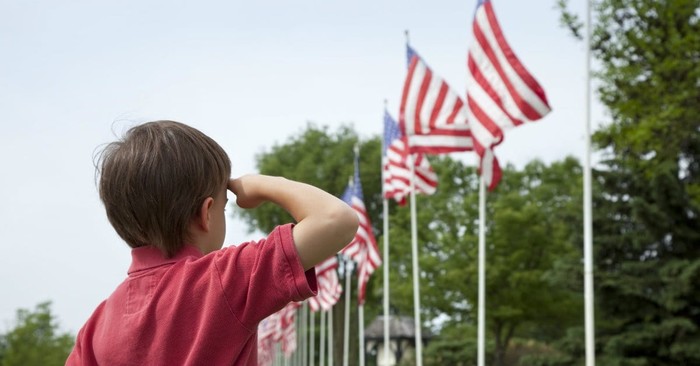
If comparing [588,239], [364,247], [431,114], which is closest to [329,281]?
[364,247]

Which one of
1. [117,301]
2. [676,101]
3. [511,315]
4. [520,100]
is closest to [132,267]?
[117,301]

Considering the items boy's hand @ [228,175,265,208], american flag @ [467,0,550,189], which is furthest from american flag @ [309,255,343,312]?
boy's hand @ [228,175,265,208]

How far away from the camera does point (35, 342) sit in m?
61.7

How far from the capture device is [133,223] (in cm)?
215

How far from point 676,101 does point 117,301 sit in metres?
18.9

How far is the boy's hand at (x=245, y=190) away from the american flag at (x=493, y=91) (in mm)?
12472

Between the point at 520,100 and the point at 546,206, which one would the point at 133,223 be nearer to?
the point at 520,100

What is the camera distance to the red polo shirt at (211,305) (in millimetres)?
2027

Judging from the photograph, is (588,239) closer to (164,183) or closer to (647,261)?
(164,183)

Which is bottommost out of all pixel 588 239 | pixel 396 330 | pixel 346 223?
pixel 396 330

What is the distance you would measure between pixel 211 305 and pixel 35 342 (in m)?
62.7

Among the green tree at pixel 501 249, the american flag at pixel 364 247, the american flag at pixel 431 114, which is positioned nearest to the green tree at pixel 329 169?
the green tree at pixel 501 249

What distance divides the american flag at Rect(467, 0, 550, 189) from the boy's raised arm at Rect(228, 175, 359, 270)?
1256cm

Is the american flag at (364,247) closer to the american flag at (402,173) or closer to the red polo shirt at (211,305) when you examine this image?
the american flag at (402,173)
